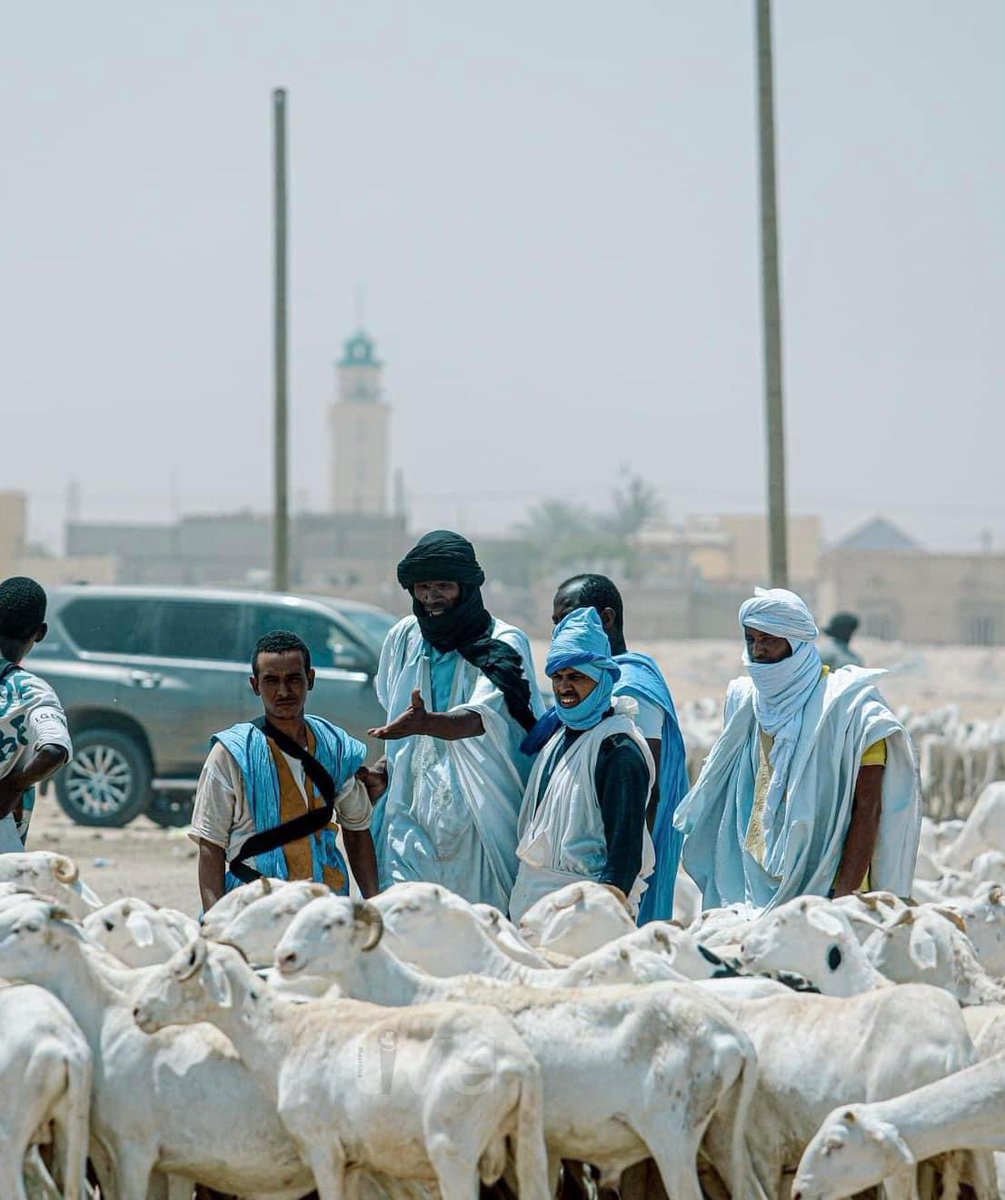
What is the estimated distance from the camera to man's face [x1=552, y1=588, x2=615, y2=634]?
7027 mm

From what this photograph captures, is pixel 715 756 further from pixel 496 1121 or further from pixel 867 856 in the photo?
pixel 496 1121

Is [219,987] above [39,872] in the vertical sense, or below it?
below

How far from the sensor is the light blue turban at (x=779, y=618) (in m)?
6.63

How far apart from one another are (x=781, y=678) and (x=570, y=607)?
2.46 ft

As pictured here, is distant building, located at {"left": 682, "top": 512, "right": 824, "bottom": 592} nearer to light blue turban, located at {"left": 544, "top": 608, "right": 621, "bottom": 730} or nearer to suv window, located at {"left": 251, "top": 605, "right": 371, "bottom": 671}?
suv window, located at {"left": 251, "top": 605, "right": 371, "bottom": 671}

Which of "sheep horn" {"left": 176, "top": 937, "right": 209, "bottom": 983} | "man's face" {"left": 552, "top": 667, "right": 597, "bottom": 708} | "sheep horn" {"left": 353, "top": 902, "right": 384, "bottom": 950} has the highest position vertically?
"man's face" {"left": 552, "top": 667, "right": 597, "bottom": 708}

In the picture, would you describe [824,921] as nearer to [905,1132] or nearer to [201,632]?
[905,1132]

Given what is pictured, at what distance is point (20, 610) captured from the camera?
6.73 meters

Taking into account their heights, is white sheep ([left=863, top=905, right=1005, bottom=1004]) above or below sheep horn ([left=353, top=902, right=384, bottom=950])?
below

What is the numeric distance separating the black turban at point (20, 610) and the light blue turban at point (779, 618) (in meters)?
2.16

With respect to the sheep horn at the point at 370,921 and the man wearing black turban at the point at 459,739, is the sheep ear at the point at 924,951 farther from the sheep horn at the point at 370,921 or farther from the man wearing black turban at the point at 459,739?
the sheep horn at the point at 370,921

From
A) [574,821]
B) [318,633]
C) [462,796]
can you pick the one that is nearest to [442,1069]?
[574,821]

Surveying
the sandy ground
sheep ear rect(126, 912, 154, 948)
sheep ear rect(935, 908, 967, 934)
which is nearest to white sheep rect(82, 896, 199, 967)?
sheep ear rect(126, 912, 154, 948)

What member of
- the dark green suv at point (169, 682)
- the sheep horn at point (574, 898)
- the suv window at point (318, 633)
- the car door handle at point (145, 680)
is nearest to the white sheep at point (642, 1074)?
the sheep horn at point (574, 898)
